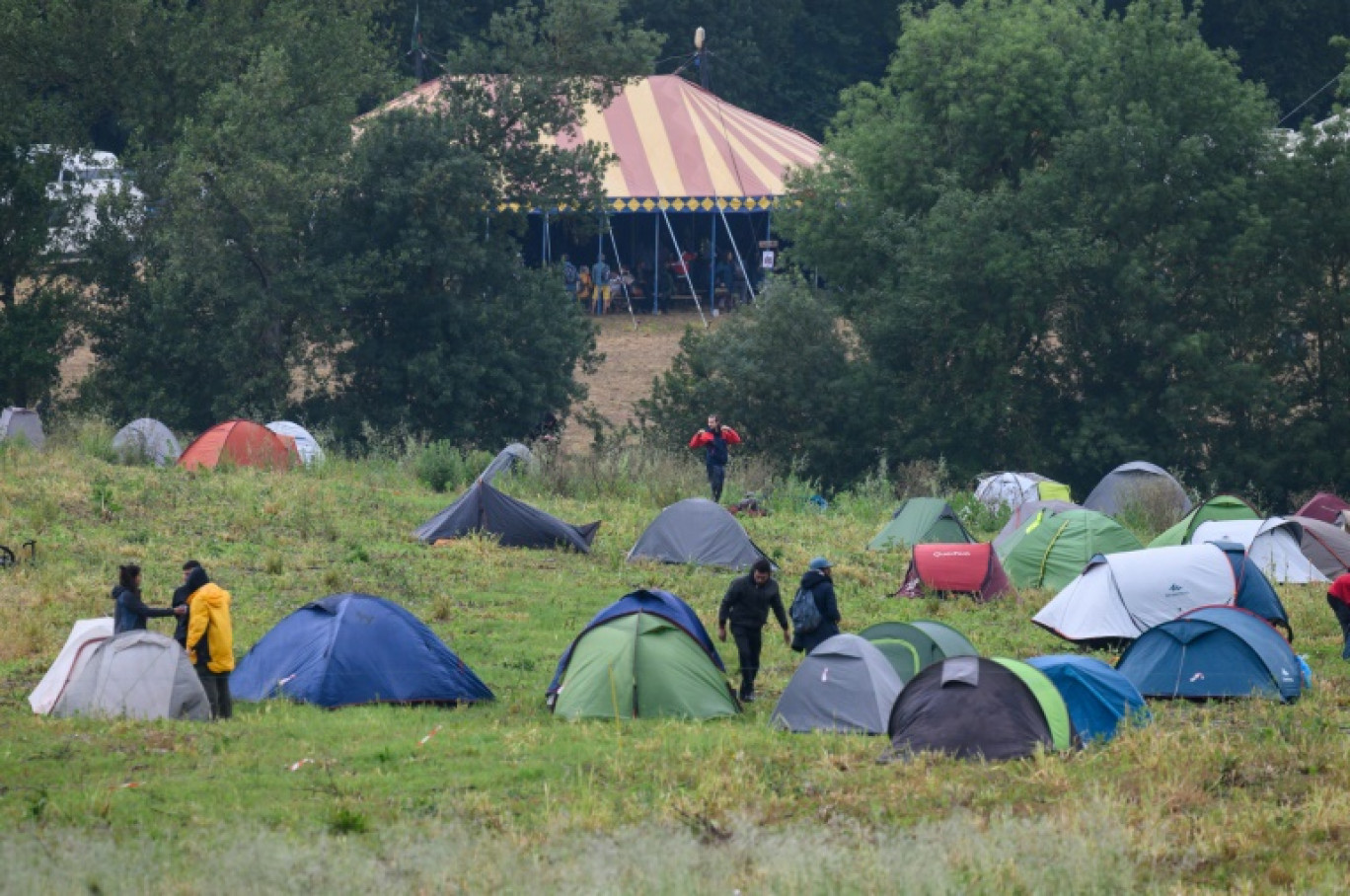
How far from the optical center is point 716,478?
87.6ft

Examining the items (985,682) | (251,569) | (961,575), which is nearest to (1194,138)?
(961,575)

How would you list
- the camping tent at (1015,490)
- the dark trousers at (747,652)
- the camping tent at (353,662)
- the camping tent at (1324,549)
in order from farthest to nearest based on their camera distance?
1. the camping tent at (1015,490)
2. the camping tent at (1324,549)
3. the dark trousers at (747,652)
4. the camping tent at (353,662)

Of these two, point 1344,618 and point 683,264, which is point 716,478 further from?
point 683,264

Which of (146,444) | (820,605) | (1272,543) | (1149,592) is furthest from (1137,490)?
(146,444)

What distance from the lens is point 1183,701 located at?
1567cm

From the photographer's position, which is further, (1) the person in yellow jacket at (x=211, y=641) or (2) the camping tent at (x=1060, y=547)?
(2) the camping tent at (x=1060, y=547)

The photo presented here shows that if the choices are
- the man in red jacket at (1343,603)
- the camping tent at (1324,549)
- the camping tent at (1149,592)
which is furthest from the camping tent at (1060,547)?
the man in red jacket at (1343,603)

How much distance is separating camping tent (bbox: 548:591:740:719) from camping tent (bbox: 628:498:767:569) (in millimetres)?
7008

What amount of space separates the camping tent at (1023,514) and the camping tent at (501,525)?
5434 mm

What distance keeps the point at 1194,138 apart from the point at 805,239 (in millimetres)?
7793

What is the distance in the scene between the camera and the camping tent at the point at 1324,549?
934 inches

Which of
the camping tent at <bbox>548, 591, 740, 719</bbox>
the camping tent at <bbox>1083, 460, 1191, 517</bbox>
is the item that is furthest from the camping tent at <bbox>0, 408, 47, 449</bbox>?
the camping tent at <bbox>1083, 460, 1191, 517</bbox>

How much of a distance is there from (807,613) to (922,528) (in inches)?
388

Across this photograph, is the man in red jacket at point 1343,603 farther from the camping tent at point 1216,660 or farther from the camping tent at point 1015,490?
the camping tent at point 1015,490
